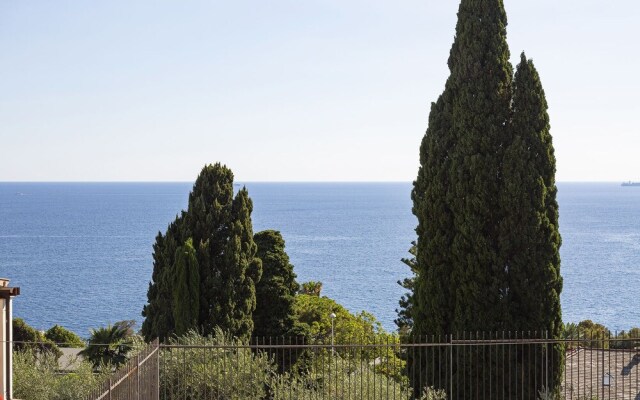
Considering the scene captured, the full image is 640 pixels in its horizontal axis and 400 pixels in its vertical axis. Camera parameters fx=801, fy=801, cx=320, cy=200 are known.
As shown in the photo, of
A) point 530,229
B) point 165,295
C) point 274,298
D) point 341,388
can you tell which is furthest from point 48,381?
point 274,298

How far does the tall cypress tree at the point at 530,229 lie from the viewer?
52.0 ft

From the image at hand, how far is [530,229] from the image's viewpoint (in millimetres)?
15961

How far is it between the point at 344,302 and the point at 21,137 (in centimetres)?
6414

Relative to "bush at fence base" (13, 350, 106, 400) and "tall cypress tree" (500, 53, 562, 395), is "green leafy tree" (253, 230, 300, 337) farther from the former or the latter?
"tall cypress tree" (500, 53, 562, 395)

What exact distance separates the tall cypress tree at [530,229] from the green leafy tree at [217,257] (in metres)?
8.72

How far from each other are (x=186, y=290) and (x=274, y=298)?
4.00m

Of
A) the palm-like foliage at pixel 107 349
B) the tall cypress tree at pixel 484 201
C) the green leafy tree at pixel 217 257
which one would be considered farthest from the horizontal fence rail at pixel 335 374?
the palm-like foliage at pixel 107 349

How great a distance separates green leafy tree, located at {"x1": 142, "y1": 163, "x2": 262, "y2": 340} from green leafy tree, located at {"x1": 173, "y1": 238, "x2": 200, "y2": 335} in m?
0.41

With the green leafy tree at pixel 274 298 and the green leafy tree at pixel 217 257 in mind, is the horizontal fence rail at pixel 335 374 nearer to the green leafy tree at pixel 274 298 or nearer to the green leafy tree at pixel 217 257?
the green leafy tree at pixel 217 257

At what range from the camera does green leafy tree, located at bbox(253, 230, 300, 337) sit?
24.7 meters

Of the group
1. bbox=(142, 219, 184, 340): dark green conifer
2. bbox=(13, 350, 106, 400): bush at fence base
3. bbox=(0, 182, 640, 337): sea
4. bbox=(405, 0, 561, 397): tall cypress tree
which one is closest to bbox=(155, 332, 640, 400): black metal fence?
bbox=(405, 0, 561, 397): tall cypress tree

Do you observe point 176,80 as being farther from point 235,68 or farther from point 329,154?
point 329,154

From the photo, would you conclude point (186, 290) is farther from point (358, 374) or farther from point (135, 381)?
point (135, 381)

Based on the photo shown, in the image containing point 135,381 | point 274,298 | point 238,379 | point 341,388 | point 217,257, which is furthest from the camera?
point 274,298
